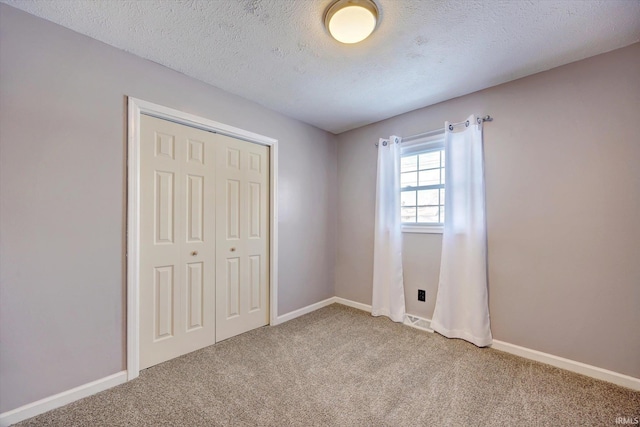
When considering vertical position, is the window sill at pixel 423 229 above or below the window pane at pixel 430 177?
below

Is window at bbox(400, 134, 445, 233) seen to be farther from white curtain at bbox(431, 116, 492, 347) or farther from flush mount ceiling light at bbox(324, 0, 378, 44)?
flush mount ceiling light at bbox(324, 0, 378, 44)

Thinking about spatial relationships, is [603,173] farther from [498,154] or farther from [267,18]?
[267,18]

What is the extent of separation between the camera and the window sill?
2.76 metres

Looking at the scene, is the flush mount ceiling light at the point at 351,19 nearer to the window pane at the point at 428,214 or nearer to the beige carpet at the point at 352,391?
the window pane at the point at 428,214

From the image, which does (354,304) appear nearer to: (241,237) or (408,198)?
(408,198)

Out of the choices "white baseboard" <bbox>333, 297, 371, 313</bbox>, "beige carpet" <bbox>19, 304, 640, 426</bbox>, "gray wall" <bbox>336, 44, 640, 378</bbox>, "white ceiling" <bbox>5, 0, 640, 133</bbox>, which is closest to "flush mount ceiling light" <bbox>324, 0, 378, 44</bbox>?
"white ceiling" <bbox>5, 0, 640, 133</bbox>

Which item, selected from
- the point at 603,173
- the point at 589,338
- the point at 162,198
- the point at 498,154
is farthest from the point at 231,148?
the point at 589,338

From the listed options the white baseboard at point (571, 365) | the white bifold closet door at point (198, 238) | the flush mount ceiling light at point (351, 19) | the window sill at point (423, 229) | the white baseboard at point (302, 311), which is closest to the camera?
the flush mount ceiling light at point (351, 19)

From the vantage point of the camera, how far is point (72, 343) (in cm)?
167

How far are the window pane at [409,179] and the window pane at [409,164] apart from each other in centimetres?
6

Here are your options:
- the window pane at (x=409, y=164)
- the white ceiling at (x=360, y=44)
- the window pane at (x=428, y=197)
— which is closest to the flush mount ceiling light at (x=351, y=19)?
the white ceiling at (x=360, y=44)

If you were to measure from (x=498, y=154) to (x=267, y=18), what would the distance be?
2262mm

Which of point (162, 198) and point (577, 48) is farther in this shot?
point (162, 198)

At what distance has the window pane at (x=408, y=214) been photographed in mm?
3006
